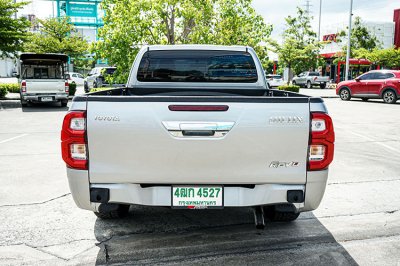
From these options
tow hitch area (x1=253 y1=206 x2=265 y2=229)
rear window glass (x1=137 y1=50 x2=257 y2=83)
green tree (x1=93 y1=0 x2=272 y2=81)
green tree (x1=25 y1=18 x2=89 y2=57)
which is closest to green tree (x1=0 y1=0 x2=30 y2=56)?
green tree (x1=93 y1=0 x2=272 y2=81)

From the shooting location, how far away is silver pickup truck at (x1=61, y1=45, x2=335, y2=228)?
326 cm

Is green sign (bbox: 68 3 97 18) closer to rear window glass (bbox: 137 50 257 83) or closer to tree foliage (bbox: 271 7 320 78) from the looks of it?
tree foliage (bbox: 271 7 320 78)

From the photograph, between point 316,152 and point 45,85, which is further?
point 45,85

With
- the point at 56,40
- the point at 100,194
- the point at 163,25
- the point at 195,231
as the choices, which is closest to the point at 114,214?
the point at 195,231

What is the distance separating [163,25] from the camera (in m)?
14.8

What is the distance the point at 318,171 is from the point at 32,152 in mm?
6682

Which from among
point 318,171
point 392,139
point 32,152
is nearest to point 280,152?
point 318,171

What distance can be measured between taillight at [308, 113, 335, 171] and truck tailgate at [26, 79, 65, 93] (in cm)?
1613

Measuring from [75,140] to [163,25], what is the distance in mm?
12090

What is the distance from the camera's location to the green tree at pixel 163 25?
1405 centimetres

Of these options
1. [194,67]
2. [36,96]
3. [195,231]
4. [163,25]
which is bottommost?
[195,231]

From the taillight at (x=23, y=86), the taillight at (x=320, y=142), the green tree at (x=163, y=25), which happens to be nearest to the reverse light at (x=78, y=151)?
the taillight at (x=320, y=142)

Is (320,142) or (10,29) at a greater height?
(10,29)

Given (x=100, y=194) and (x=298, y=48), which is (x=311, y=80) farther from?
(x=100, y=194)
